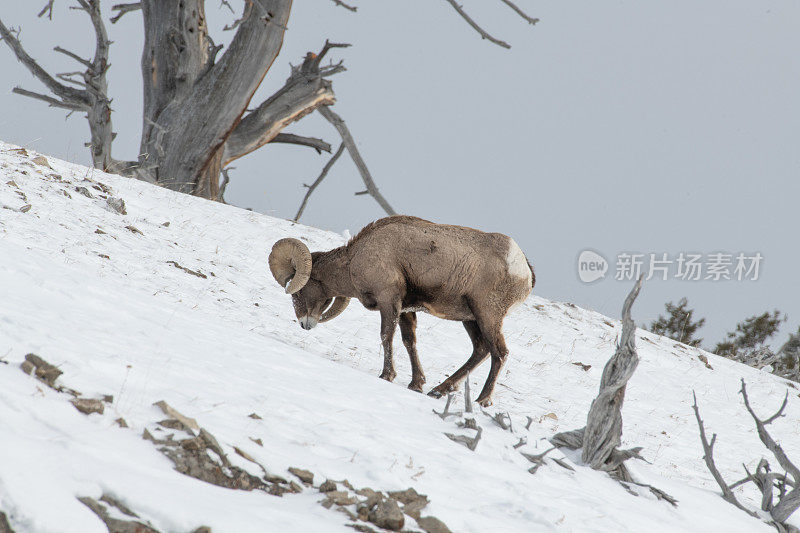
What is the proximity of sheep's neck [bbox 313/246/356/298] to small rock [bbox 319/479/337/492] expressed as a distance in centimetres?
433

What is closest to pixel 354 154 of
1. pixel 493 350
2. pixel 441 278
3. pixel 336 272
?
pixel 336 272

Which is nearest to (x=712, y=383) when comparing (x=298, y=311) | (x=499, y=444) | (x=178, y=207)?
(x=298, y=311)

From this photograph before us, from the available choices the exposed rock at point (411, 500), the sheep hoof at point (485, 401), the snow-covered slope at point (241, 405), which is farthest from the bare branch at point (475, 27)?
the exposed rock at point (411, 500)

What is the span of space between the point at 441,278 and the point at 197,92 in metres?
10.3

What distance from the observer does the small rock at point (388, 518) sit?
3213 mm

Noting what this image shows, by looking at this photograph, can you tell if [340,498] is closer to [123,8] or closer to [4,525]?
[4,525]

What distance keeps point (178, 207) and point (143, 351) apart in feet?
28.6

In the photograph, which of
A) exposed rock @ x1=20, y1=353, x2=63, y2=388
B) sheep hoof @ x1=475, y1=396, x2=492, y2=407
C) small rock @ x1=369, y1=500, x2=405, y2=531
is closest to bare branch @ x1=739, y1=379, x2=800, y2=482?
sheep hoof @ x1=475, y1=396, x2=492, y2=407

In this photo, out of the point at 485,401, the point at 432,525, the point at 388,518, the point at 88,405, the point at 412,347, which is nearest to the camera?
the point at 388,518

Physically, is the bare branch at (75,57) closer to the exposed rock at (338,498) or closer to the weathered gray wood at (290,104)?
the weathered gray wood at (290,104)

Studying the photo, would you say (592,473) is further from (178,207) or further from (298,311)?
(178,207)

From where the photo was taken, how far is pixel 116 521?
8.61 ft

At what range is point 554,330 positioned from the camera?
1365 centimetres

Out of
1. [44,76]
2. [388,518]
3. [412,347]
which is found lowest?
[388,518]
